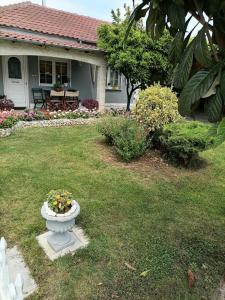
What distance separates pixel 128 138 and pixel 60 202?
3501 millimetres

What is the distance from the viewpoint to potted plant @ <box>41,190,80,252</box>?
3.07m

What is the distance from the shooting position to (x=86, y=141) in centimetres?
782

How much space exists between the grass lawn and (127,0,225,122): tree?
2.25 metres

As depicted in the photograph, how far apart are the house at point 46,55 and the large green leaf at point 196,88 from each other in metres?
9.97

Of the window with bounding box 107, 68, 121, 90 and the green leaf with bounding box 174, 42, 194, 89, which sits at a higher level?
the green leaf with bounding box 174, 42, 194, 89

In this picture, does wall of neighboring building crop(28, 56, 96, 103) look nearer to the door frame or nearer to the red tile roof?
the door frame

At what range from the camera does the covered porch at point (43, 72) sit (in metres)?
11.4

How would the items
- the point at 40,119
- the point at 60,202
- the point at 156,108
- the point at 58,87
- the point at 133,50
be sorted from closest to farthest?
the point at 60,202
the point at 156,108
the point at 40,119
the point at 133,50
the point at 58,87

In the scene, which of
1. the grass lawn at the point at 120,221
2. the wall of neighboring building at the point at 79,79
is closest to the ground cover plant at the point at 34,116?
the grass lawn at the point at 120,221

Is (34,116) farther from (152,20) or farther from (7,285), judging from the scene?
(152,20)

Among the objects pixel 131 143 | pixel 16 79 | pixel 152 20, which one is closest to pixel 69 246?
pixel 152 20

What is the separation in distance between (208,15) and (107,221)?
3123mm

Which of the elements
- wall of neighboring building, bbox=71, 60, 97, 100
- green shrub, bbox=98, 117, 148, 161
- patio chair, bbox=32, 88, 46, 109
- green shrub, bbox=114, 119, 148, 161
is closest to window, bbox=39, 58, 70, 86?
wall of neighboring building, bbox=71, 60, 97, 100

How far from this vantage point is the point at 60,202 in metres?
3.17
